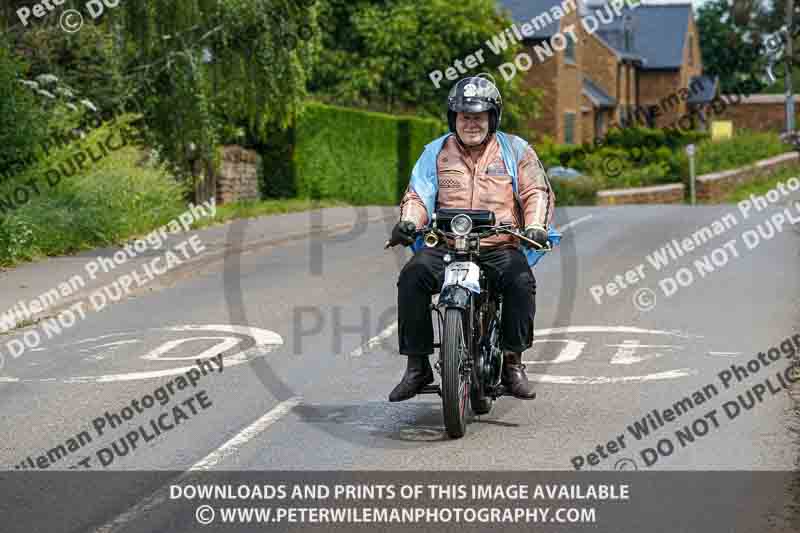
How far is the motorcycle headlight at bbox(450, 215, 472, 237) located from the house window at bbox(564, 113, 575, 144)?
161 feet

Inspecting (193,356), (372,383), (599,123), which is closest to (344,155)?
(193,356)

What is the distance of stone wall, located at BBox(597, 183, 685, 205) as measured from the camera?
41.1 meters

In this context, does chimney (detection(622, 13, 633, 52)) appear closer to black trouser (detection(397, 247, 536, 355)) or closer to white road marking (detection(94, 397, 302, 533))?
white road marking (detection(94, 397, 302, 533))

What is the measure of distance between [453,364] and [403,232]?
2.76ft

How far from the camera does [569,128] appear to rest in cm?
5653

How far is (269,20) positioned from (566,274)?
7.62 metres

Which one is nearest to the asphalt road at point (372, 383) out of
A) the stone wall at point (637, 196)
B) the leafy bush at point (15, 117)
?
the leafy bush at point (15, 117)

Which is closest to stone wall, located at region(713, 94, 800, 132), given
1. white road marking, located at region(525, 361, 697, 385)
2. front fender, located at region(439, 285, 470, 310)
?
white road marking, located at region(525, 361, 697, 385)

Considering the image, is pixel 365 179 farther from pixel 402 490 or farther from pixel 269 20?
pixel 402 490

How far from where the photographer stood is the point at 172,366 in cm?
980

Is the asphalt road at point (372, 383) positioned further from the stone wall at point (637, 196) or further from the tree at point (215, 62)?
the stone wall at point (637, 196)

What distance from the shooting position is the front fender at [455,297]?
698 cm

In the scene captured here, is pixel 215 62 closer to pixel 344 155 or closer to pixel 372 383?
pixel 344 155

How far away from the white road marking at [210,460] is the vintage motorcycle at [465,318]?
0.99 m
